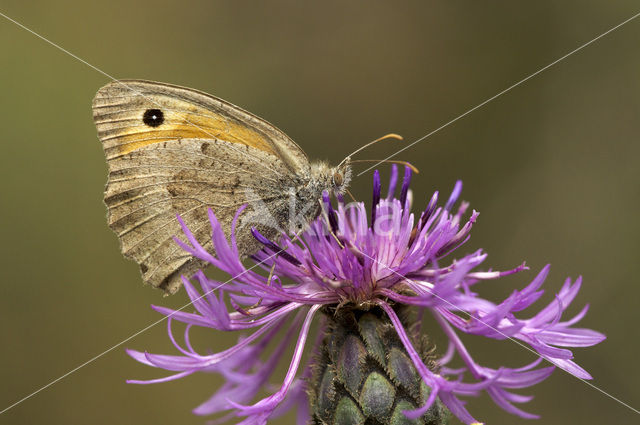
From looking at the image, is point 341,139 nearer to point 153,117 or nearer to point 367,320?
point 153,117

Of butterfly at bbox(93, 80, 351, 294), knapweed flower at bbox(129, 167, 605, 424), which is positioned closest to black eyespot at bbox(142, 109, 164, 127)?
butterfly at bbox(93, 80, 351, 294)

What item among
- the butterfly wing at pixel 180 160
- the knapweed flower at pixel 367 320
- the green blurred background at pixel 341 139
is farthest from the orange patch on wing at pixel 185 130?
A: the green blurred background at pixel 341 139

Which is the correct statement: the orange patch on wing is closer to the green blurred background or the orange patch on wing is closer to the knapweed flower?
the knapweed flower

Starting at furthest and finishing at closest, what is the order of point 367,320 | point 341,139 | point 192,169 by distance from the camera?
point 341,139, point 192,169, point 367,320


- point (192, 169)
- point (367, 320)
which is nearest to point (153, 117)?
point (192, 169)

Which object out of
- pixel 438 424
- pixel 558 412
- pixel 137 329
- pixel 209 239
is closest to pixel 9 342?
pixel 137 329

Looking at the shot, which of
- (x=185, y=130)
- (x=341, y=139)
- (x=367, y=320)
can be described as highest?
(x=341, y=139)

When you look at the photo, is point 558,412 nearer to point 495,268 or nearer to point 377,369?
point 495,268
